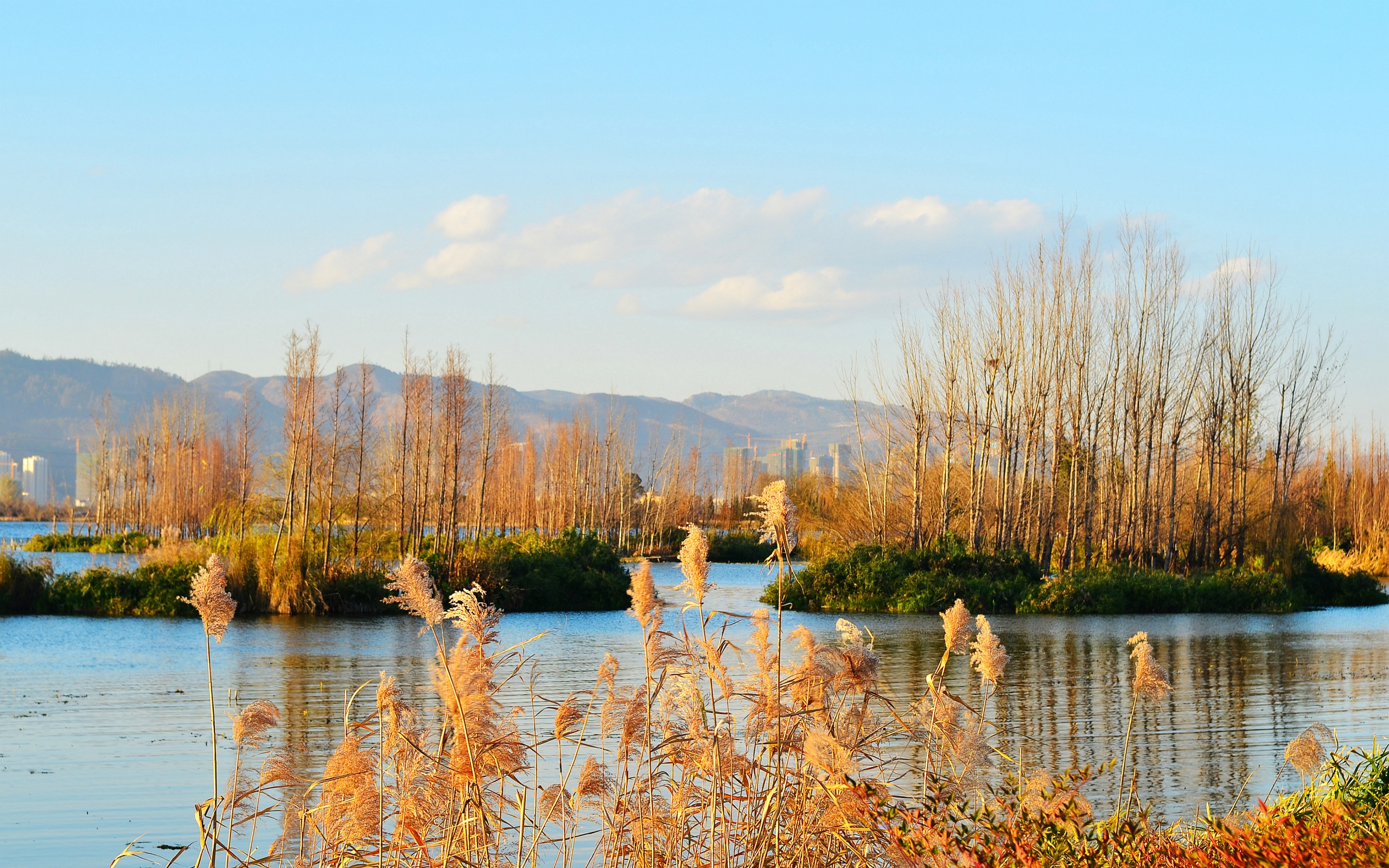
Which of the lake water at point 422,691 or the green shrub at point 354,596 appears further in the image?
the green shrub at point 354,596

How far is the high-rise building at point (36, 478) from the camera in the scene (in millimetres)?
161375

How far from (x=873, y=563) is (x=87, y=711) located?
16076 mm

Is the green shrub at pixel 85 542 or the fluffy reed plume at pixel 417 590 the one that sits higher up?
the fluffy reed plume at pixel 417 590

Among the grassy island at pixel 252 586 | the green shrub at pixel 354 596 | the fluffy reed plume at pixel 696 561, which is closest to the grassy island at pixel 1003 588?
the grassy island at pixel 252 586

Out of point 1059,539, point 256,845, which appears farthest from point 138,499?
point 256,845

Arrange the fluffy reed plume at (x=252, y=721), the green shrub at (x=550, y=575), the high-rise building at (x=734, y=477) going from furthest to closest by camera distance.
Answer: the high-rise building at (x=734, y=477)
the green shrub at (x=550, y=575)
the fluffy reed plume at (x=252, y=721)

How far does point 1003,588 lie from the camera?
24.2m

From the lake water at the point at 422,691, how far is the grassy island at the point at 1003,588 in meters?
1.46

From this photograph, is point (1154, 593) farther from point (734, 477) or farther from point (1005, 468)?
point (734, 477)

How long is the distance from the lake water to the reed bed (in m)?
1.80

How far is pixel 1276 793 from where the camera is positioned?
24.3ft

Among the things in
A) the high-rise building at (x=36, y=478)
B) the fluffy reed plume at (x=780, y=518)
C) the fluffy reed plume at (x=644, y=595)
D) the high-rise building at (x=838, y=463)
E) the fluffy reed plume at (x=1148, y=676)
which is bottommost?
the fluffy reed plume at (x=1148, y=676)

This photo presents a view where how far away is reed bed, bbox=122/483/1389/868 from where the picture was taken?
3.38 metres

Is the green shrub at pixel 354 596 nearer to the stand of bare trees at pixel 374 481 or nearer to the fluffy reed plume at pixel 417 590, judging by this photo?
the stand of bare trees at pixel 374 481
